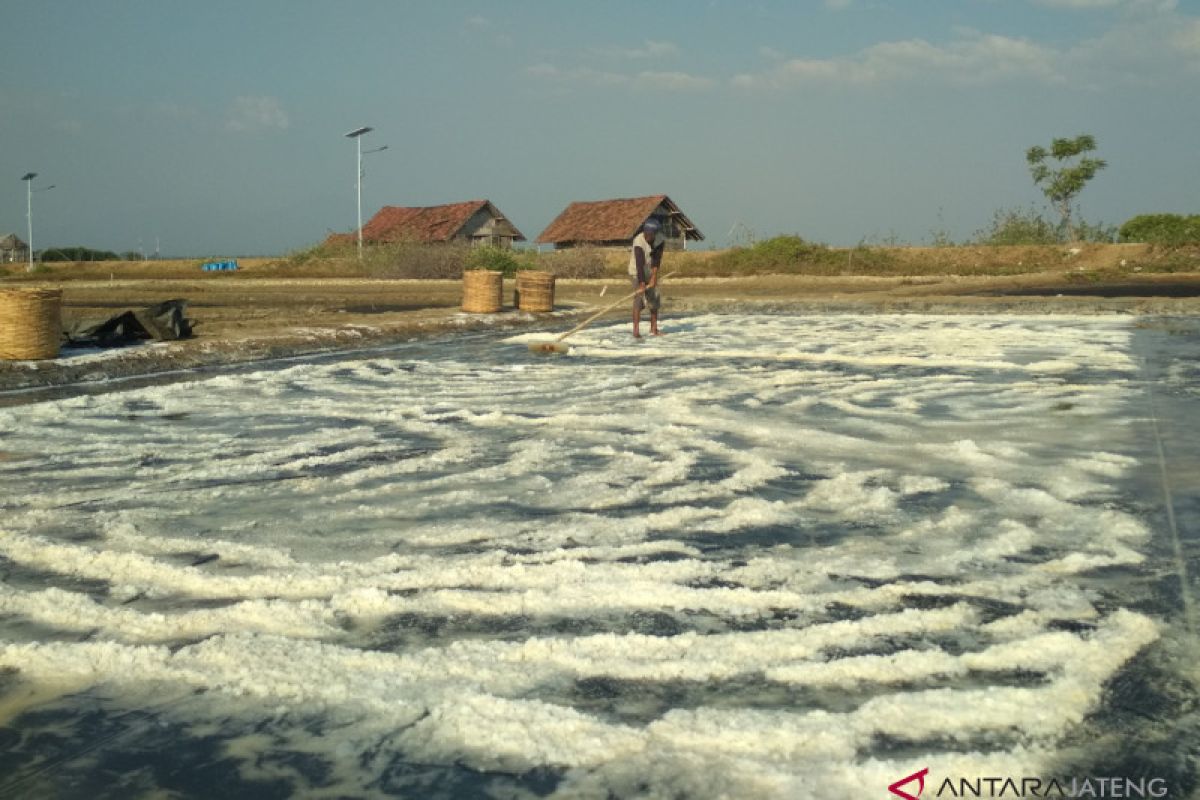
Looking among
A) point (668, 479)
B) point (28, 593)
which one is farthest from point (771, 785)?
point (668, 479)

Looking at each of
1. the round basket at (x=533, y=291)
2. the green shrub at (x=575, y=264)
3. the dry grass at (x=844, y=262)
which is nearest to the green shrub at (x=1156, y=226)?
the dry grass at (x=844, y=262)

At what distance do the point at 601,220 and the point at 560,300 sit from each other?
72.2 feet

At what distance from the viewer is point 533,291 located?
14500 millimetres

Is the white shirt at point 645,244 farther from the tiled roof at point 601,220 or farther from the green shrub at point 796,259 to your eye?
the tiled roof at point 601,220

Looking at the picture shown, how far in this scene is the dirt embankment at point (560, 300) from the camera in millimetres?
9125

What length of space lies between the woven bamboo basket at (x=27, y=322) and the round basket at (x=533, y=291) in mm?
7427

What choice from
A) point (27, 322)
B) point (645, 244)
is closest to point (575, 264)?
point (645, 244)

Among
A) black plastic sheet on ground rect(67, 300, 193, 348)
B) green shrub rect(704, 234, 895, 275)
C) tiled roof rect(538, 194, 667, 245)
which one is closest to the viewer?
black plastic sheet on ground rect(67, 300, 193, 348)

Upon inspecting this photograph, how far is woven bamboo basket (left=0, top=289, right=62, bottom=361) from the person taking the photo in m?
7.45

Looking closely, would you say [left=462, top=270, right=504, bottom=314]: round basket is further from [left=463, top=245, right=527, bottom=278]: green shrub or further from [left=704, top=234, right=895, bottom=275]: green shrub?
[left=704, top=234, right=895, bottom=275]: green shrub

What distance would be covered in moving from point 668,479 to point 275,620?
199 cm

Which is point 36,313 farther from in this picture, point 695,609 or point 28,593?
point 695,609

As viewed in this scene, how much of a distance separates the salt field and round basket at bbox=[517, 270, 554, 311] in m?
8.81

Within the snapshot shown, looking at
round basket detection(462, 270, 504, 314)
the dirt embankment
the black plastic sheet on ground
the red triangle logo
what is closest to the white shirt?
the dirt embankment
